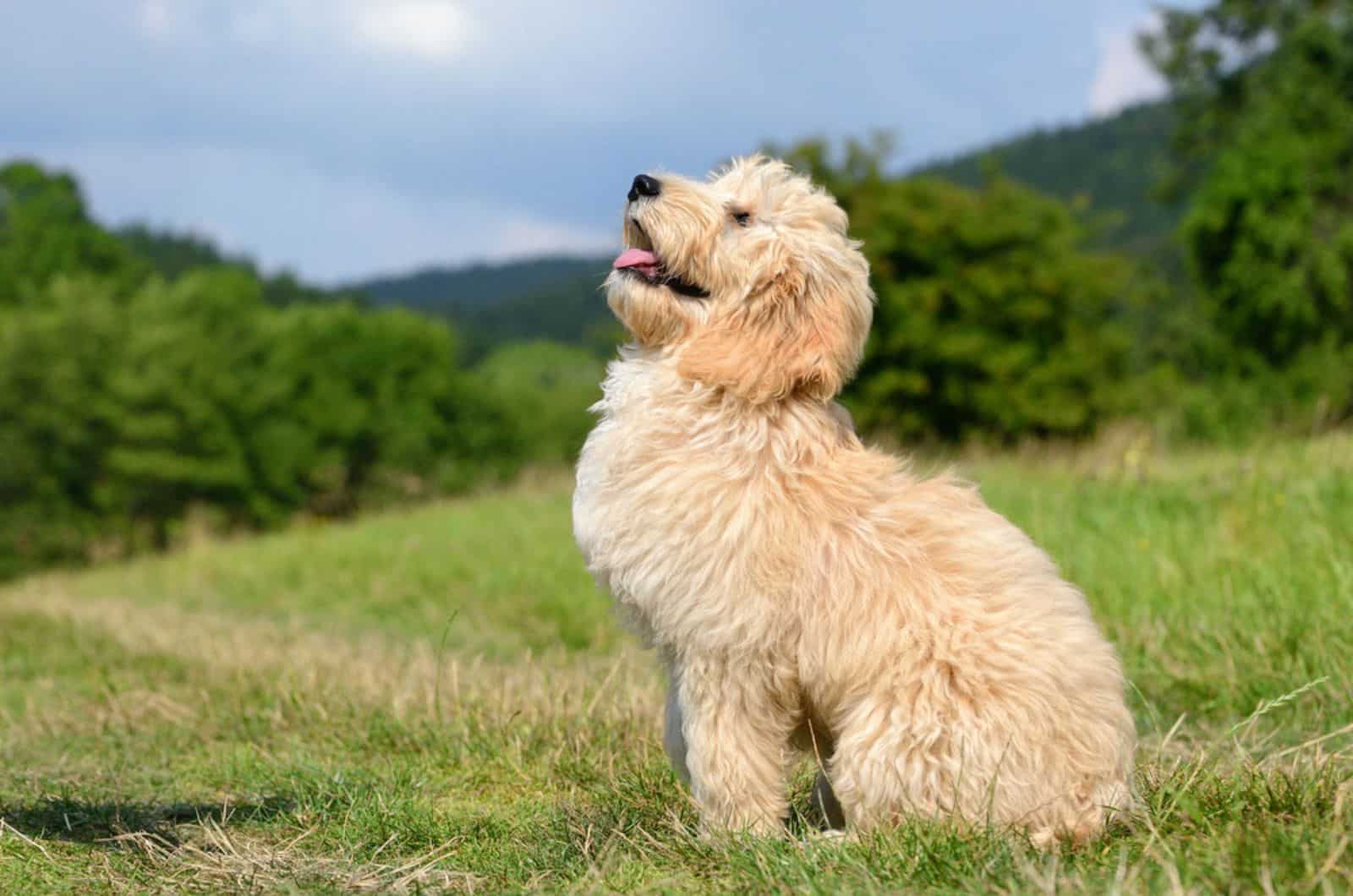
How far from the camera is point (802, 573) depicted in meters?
3.98

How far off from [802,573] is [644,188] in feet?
4.82

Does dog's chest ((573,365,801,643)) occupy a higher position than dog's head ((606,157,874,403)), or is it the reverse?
dog's head ((606,157,874,403))

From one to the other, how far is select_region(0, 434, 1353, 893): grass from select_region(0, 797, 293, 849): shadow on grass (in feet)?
0.06

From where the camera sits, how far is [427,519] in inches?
827

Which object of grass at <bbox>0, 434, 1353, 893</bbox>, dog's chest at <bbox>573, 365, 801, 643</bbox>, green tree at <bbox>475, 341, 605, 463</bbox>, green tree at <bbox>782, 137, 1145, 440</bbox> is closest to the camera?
grass at <bbox>0, 434, 1353, 893</bbox>

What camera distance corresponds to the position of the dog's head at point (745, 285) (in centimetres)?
425

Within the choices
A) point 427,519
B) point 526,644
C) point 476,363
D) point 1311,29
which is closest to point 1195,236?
point 1311,29

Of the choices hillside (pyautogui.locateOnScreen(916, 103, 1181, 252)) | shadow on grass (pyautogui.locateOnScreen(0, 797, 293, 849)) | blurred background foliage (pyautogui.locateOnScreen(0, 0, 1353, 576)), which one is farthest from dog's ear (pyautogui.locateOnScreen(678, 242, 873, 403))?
hillside (pyautogui.locateOnScreen(916, 103, 1181, 252))

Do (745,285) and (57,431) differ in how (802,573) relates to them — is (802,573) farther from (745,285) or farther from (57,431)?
(57,431)

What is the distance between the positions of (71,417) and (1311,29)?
117 feet

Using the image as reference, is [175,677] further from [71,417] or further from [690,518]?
[71,417]

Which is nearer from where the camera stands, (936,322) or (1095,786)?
(1095,786)

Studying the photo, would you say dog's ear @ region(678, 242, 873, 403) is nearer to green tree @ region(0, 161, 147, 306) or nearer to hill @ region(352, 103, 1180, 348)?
green tree @ region(0, 161, 147, 306)

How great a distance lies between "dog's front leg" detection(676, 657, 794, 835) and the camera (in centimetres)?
396
